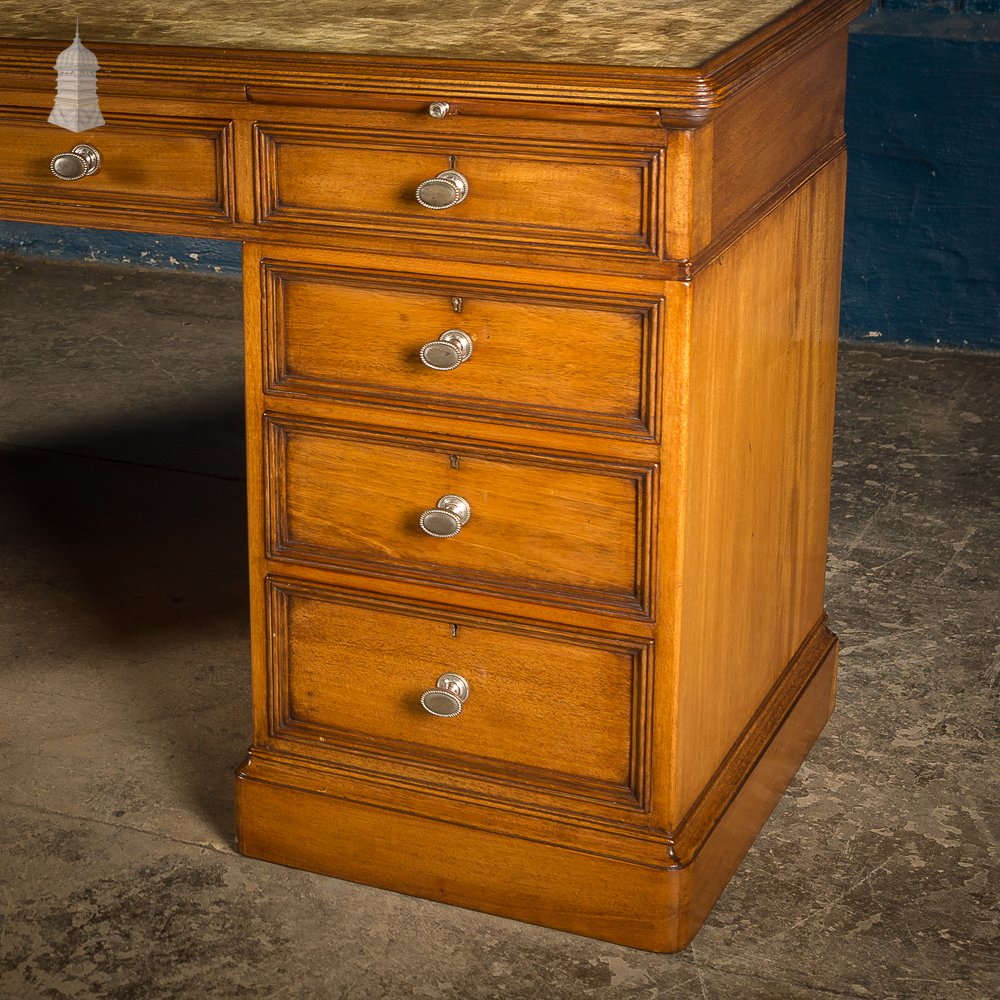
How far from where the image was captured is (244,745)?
2732 millimetres

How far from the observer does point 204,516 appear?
363cm

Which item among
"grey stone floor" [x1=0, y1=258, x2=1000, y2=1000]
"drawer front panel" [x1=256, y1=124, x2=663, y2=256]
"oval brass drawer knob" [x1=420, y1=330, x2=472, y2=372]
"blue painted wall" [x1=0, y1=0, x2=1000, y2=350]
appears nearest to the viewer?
"drawer front panel" [x1=256, y1=124, x2=663, y2=256]

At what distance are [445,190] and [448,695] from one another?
0.66 meters

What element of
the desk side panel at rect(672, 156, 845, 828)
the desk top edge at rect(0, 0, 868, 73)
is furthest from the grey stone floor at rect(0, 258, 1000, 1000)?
the desk top edge at rect(0, 0, 868, 73)

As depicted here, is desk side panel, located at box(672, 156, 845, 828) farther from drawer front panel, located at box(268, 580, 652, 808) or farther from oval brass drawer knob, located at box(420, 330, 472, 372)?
oval brass drawer knob, located at box(420, 330, 472, 372)

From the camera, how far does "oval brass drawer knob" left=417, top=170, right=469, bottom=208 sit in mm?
1971

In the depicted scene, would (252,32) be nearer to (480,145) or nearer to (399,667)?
(480,145)

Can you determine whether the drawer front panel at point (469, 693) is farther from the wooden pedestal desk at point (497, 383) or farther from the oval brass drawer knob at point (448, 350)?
the oval brass drawer knob at point (448, 350)

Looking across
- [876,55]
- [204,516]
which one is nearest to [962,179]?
[876,55]

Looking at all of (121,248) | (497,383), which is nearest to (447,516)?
(497,383)

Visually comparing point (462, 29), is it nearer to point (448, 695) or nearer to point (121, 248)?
point (448, 695)

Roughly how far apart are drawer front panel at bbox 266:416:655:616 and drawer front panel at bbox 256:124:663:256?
278mm

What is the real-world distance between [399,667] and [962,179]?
2951 mm

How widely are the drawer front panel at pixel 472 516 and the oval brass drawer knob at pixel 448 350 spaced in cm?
11
